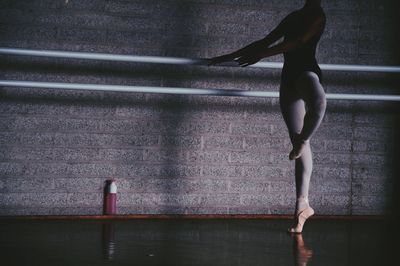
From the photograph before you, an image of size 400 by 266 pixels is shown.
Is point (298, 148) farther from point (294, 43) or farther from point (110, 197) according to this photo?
point (110, 197)

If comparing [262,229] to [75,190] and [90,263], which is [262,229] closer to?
[75,190]

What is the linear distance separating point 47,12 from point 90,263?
1783mm

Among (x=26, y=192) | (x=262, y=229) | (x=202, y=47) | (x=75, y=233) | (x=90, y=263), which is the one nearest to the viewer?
(x=90, y=263)

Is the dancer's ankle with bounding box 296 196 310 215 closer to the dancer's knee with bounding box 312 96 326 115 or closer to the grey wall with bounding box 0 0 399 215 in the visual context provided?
the dancer's knee with bounding box 312 96 326 115

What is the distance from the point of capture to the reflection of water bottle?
3.52 m

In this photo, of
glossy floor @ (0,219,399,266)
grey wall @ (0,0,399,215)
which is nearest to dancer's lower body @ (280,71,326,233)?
glossy floor @ (0,219,399,266)

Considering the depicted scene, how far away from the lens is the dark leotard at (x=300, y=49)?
9.55 feet

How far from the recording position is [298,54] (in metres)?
2.98

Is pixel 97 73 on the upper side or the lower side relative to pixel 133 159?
upper

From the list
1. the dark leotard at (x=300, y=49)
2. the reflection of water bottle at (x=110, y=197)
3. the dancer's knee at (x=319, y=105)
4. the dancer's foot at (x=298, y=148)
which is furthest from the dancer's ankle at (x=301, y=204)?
the reflection of water bottle at (x=110, y=197)

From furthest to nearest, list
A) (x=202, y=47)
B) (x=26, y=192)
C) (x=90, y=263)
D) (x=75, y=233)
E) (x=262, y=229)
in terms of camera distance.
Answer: (x=202, y=47), (x=26, y=192), (x=262, y=229), (x=75, y=233), (x=90, y=263)

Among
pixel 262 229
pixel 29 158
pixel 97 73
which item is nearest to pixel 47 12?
pixel 97 73

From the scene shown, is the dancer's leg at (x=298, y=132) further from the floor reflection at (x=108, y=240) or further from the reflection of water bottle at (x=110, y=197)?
the reflection of water bottle at (x=110, y=197)

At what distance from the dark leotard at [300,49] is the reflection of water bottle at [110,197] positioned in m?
1.15
